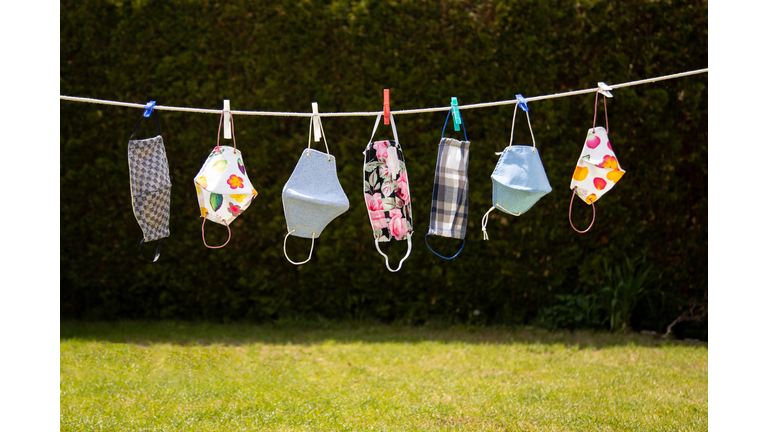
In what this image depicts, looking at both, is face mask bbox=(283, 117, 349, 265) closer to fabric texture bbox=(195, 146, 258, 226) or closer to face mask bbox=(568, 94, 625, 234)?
fabric texture bbox=(195, 146, 258, 226)

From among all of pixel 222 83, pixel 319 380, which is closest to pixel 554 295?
pixel 319 380

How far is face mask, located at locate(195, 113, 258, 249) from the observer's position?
2651 mm

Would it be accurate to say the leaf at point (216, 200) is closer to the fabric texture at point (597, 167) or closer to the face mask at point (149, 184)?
the face mask at point (149, 184)

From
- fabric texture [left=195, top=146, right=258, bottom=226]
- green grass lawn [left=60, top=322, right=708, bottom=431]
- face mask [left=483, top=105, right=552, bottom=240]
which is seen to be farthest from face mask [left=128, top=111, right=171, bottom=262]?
face mask [left=483, top=105, right=552, bottom=240]

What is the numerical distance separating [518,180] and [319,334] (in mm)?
2665

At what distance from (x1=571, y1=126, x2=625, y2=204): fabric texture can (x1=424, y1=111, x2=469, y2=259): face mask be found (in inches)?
20.3

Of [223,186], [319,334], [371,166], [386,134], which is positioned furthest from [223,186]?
[319,334]

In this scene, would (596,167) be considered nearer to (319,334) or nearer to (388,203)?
(388,203)

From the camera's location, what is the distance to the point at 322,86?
15.8 feet

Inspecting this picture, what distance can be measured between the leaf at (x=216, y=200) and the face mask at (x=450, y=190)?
97cm

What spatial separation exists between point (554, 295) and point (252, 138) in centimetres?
285

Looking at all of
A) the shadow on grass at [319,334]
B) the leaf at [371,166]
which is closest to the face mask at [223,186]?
the leaf at [371,166]

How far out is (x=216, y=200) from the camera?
2.72m

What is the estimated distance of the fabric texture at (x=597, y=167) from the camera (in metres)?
2.71
